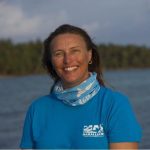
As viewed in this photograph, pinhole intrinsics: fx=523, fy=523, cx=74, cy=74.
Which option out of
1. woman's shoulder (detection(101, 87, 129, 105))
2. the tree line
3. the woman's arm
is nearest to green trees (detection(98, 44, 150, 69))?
the tree line

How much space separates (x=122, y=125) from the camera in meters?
2.15

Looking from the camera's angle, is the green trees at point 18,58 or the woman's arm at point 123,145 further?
the green trees at point 18,58

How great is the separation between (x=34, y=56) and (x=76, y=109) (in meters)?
66.8

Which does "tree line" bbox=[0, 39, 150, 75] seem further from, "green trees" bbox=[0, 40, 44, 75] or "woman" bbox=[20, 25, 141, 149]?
"woman" bbox=[20, 25, 141, 149]

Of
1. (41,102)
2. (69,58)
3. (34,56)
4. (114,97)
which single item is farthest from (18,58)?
(114,97)

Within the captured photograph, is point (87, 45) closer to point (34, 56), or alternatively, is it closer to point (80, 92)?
point (80, 92)

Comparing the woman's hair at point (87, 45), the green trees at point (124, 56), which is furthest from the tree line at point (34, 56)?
the woman's hair at point (87, 45)

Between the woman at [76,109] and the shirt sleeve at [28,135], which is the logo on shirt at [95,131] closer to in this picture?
the woman at [76,109]

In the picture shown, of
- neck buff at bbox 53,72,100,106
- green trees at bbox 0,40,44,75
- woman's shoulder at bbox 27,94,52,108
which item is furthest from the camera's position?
green trees at bbox 0,40,44,75

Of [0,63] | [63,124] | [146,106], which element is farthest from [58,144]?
[0,63]

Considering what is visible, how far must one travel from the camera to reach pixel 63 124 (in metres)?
2.26

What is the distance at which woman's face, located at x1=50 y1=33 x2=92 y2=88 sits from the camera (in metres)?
2.30

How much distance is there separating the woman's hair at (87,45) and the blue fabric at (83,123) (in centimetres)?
16

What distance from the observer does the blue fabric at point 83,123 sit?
2162mm
